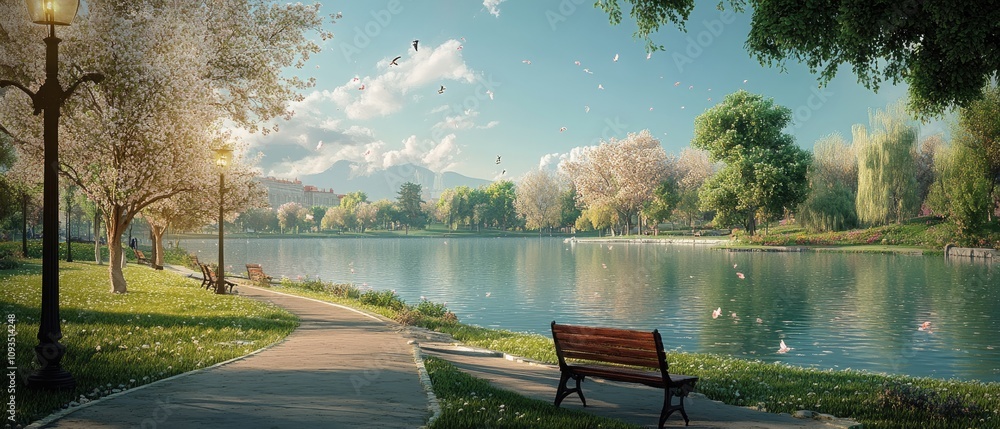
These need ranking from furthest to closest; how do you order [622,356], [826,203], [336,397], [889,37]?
[826,203]
[889,37]
[622,356]
[336,397]

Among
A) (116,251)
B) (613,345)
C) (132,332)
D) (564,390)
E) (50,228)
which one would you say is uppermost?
(50,228)

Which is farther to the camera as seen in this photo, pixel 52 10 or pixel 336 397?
pixel 52 10

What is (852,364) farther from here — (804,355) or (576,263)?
(576,263)

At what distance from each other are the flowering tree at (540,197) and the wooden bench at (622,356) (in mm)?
137559

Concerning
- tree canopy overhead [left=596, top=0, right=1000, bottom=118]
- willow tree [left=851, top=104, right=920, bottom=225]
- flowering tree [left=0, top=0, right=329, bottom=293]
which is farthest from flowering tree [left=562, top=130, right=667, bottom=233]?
tree canopy overhead [left=596, top=0, right=1000, bottom=118]

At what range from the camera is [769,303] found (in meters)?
30.9

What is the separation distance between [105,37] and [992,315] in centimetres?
3163

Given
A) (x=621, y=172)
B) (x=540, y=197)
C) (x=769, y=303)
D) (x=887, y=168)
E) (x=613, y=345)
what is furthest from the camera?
(x=540, y=197)

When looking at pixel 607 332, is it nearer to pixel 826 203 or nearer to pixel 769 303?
pixel 769 303

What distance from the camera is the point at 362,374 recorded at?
10648mm

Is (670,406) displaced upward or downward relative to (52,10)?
downward

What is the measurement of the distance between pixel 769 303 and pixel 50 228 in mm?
27996

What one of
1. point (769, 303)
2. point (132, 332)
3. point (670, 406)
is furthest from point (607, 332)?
point (769, 303)

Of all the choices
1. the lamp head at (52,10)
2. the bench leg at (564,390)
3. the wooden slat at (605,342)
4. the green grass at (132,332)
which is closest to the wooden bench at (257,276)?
the green grass at (132,332)
